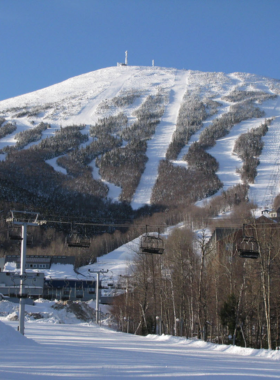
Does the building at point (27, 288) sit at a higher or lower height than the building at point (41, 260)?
lower

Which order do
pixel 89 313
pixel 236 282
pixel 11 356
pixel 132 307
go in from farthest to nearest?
1. pixel 89 313
2. pixel 132 307
3. pixel 236 282
4. pixel 11 356

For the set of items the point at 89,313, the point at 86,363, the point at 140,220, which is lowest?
the point at 89,313

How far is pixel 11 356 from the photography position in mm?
16531

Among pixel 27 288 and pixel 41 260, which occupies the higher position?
pixel 41 260

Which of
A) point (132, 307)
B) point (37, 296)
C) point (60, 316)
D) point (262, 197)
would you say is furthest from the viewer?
point (262, 197)

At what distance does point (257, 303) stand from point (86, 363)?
2350 cm

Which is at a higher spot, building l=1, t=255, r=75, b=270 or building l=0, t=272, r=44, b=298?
building l=1, t=255, r=75, b=270

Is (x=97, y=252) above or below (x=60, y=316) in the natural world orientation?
above

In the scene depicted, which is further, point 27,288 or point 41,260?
point 41,260

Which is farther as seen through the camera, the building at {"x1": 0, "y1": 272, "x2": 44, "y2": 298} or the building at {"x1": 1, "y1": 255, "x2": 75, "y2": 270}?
the building at {"x1": 1, "y1": 255, "x2": 75, "y2": 270}

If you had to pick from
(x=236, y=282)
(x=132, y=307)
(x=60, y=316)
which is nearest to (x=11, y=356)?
(x=236, y=282)

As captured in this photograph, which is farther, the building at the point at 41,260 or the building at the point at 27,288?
the building at the point at 41,260

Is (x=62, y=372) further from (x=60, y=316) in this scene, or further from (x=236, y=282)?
(x=60, y=316)

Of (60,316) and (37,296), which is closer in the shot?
(60,316)
